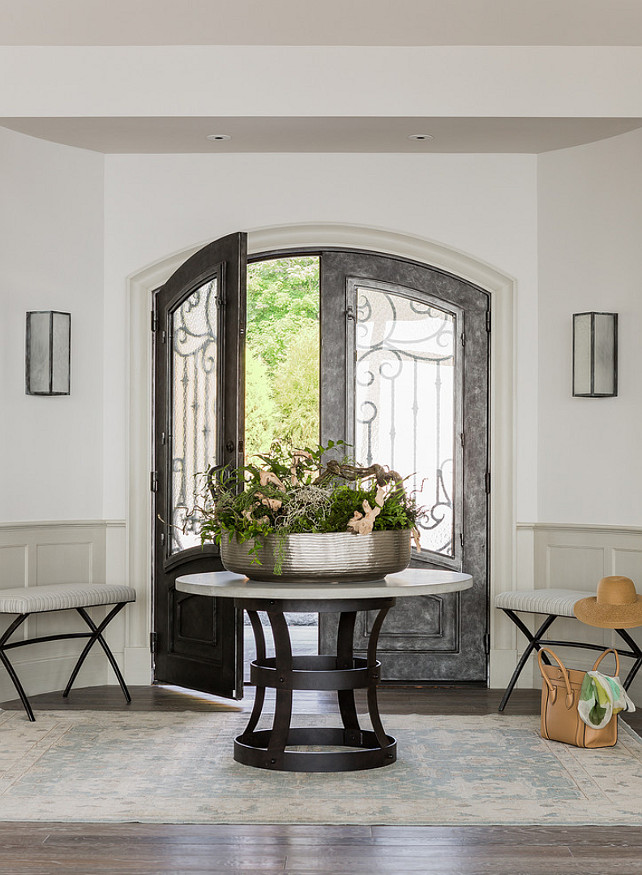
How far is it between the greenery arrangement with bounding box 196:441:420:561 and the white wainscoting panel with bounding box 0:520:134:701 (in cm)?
191

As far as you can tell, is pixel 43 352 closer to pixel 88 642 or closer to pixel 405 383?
pixel 88 642

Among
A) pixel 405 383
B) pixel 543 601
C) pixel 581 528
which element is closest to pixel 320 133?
pixel 405 383

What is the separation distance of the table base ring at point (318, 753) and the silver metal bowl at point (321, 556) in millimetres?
703

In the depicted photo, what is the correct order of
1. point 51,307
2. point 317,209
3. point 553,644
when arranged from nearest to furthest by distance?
point 553,644 < point 51,307 < point 317,209

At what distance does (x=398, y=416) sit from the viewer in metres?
6.03

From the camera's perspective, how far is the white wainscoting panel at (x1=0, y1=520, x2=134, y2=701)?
18.4ft

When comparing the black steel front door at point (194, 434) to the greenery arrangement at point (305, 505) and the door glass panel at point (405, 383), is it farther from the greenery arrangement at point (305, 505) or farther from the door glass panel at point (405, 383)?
the greenery arrangement at point (305, 505)

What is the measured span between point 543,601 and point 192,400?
217cm

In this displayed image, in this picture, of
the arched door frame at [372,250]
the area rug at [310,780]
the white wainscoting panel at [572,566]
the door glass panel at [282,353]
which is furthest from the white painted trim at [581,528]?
the door glass panel at [282,353]

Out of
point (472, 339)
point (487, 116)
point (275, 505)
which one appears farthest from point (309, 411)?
point (275, 505)

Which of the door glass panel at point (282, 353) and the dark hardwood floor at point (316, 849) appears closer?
the dark hardwood floor at point (316, 849)

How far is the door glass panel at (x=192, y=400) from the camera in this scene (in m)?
5.64

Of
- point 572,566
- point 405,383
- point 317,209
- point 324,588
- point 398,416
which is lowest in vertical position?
point 572,566

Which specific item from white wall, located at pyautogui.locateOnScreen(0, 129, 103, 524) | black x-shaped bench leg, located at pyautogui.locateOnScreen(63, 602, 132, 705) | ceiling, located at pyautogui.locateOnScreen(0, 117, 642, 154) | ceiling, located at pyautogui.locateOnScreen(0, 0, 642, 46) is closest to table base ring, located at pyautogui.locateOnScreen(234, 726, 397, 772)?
black x-shaped bench leg, located at pyautogui.locateOnScreen(63, 602, 132, 705)
